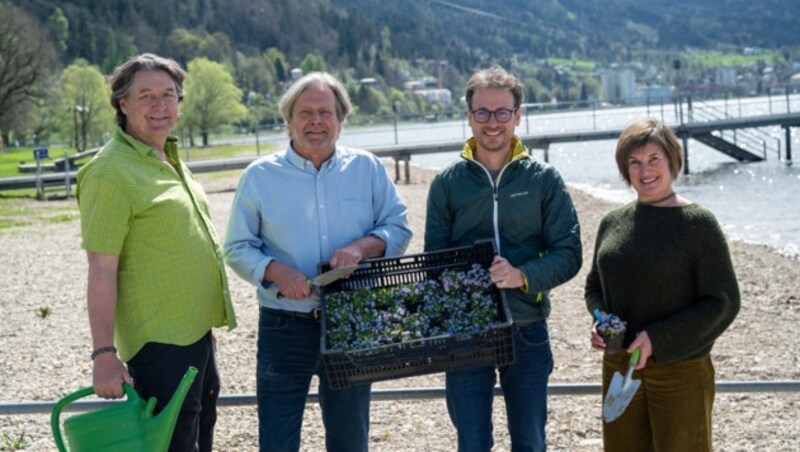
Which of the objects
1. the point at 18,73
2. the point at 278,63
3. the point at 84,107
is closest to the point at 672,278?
the point at 18,73

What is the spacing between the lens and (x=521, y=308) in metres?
4.05

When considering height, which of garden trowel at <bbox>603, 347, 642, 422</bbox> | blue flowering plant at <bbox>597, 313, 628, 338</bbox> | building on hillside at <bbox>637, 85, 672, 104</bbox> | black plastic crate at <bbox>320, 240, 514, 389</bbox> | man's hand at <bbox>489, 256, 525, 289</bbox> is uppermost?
building on hillside at <bbox>637, 85, 672, 104</bbox>

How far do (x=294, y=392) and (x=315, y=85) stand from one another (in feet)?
4.30

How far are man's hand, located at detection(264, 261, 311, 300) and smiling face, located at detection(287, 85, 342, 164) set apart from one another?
51cm

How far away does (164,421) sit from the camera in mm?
3609

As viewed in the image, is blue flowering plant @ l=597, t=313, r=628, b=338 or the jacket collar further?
the jacket collar

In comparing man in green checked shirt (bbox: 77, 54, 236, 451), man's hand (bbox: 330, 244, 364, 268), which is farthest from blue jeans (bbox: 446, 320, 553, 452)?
man in green checked shirt (bbox: 77, 54, 236, 451)

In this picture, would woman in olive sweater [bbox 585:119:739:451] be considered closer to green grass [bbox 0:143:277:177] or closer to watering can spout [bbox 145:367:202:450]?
watering can spout [bbox 145:367:202:450]

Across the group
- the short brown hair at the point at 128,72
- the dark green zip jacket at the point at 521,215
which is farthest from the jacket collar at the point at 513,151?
the short brown hair at the point at 128,72

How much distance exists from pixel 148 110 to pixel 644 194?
201 cm

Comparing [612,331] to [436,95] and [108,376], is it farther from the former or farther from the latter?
[436,95]

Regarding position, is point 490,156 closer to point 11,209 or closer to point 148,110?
point 148,110

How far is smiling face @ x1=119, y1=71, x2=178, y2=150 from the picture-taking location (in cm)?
386

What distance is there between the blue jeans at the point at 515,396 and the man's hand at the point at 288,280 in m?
0.71
